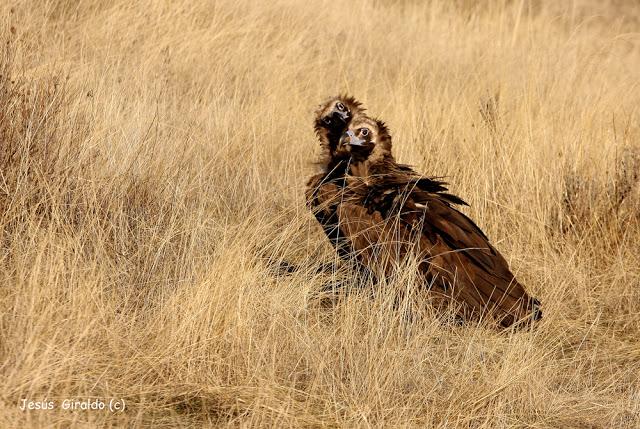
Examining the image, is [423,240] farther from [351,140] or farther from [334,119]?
[334,119]

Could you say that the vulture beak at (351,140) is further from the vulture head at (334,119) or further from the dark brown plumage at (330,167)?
the vulture head at (334,119)

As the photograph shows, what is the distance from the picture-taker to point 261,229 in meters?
4.79

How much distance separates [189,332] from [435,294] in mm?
1345

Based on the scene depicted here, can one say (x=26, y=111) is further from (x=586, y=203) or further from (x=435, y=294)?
(x=586, y=203)

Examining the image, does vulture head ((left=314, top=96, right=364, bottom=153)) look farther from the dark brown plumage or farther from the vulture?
the vulture

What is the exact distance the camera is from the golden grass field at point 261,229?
3.73 m

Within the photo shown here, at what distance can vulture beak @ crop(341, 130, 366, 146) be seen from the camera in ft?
17.5

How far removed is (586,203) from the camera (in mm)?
6023

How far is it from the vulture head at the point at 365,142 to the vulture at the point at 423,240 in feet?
0.51

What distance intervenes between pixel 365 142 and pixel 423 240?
860 mm

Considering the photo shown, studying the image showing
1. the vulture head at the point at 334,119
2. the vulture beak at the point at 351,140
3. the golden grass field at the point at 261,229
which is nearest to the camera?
the golden grass field at the point at 261,229

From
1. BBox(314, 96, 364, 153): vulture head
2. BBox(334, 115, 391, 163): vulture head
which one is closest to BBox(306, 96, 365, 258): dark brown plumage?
BBox(314, 96, 364, 153): vulture head

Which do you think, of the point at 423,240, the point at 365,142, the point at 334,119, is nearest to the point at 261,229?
the point at 423,240

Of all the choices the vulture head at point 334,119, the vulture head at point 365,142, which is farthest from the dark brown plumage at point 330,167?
the vulture head at point 365,142
